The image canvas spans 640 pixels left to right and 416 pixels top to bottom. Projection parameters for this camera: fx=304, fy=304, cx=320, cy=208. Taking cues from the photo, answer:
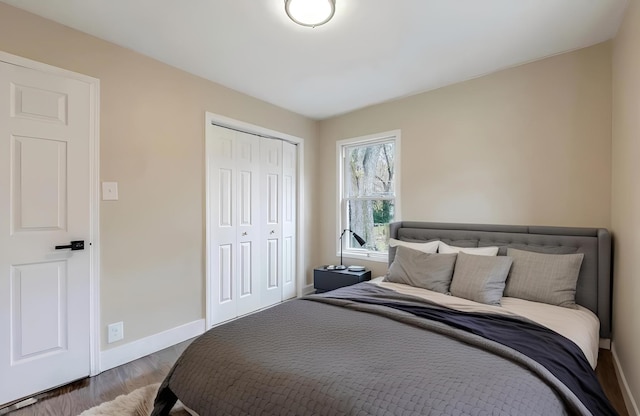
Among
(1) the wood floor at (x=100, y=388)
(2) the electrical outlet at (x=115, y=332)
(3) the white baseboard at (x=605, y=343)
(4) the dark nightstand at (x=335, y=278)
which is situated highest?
(4) the dark nightstand at (x=335, y=278)

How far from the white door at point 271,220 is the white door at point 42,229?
68.7 inches

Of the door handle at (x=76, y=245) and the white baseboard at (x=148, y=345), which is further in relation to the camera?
the white baseboard at (x=148, y=345)

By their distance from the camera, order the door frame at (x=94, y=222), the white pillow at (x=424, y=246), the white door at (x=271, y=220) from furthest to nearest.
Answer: the white door at (x=271, y=220)
the white pillow at (x=424, y=246)
the door frame at (x=94, y=222)

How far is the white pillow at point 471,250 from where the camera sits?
101 inches

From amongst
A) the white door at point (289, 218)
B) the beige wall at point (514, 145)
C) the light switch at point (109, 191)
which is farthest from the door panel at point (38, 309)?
the beige wall at point (514, 145)

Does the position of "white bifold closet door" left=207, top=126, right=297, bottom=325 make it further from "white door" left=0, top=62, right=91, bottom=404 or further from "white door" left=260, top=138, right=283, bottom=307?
"white door" left=0, top=62, right=91, bottom=404

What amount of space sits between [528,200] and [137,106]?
3394 mm

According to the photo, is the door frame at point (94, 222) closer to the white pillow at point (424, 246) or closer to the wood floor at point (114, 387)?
the wood floor at point (114, 387)

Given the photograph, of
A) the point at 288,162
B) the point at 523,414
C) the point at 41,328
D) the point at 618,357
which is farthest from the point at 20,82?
the point at 618,357

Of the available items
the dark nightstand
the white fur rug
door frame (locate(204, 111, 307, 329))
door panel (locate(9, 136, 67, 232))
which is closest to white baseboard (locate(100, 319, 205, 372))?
door frame (locate(204, 111, 307, 329))

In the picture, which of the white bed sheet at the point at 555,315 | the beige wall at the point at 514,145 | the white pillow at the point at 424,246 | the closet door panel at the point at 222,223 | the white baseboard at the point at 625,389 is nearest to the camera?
the white baseboard at the point at 625,389

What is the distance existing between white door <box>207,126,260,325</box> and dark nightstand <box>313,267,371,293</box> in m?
0.72

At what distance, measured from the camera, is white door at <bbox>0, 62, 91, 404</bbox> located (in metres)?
1.87

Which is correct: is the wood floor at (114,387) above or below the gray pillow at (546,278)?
below
